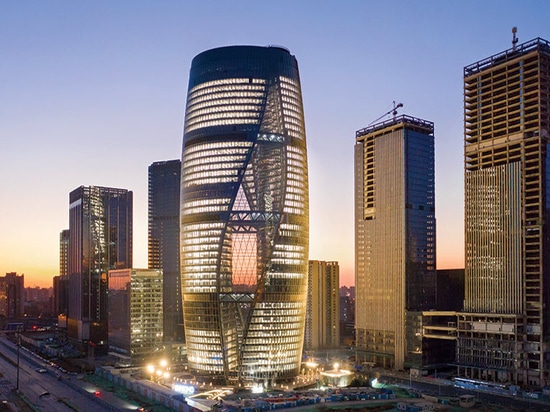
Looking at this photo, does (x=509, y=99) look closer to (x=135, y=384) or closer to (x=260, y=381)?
(x=260, y=381)

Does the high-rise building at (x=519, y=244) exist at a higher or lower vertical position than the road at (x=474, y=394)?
higher

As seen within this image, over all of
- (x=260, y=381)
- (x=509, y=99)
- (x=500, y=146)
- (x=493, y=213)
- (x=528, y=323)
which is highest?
(x=509, y=99)

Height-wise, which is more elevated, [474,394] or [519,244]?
[519,244]

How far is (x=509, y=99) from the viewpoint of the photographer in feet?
651

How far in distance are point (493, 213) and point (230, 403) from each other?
96.1m

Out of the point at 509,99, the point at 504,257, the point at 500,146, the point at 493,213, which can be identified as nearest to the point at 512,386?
the point at 504,257

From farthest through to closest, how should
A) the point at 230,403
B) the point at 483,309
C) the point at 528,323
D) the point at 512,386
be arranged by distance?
the point at 483,309
the point at 528,323
the point at 512,386
the point at 230,403

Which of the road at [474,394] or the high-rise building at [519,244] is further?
the high-rise building at [519,244]

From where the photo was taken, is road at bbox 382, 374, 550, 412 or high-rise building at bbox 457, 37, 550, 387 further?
high-rise building at bbox 457, 37, 550, 387

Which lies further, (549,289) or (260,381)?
(260,381)

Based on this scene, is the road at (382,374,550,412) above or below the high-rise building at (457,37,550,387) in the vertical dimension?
below

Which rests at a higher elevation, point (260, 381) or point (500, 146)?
point (500, 146)

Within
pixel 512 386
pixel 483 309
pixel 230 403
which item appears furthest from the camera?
pixel 483 309

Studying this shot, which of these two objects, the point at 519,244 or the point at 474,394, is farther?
the point at 519,244
